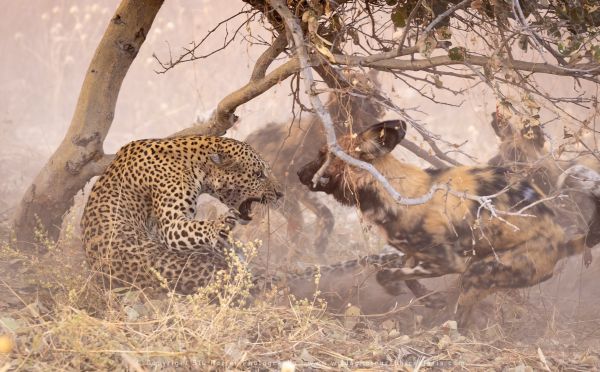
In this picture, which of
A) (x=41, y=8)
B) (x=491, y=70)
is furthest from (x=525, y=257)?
(x=41, y=8)

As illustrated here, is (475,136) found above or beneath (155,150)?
beneath

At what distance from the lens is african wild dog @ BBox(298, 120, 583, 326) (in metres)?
6.22

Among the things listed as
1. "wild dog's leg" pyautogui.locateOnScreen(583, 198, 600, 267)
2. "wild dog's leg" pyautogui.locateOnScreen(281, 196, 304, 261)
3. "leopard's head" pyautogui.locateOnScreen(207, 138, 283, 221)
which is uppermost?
"leopard's head" pyautogui.locateOnScreen(207, 138, 283, 221)

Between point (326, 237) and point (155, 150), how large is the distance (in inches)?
153

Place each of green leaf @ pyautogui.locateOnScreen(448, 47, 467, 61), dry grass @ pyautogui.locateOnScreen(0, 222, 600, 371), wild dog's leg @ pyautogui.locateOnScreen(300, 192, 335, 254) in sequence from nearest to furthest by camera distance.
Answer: dry grass @ pyautogui.locateOnScreen(0, 222, 600, 371)
green leaf @ pyautogui.locateOnScreen(448, 47, 467, 61)
wild dog's leg @ pyautogui.locateOnScreen(300, 192, 335, 254)

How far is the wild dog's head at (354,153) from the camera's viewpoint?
6.11 meters

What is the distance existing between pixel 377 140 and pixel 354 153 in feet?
0.69

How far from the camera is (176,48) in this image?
18438 millimetres

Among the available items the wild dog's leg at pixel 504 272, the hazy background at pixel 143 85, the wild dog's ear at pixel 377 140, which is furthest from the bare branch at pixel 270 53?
the hazy background at pixel 143 85

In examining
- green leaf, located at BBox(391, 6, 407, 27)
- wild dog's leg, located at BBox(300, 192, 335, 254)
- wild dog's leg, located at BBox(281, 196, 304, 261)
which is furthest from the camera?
wild dog's leg, located at BBox(300, 192, 335, 254)

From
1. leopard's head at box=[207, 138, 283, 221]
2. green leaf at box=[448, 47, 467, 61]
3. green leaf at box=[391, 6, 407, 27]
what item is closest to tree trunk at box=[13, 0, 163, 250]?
leopard's head at box=[207, 138, 283, 221]

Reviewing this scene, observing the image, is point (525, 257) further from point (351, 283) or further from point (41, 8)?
point (41, 8)

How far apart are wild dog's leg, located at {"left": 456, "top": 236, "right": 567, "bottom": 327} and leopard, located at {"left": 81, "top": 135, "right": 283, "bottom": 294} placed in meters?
1.65

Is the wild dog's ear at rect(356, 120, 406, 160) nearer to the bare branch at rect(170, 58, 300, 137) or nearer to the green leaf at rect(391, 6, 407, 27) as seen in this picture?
the bare branch at rect(170, 58, 300, 137)
